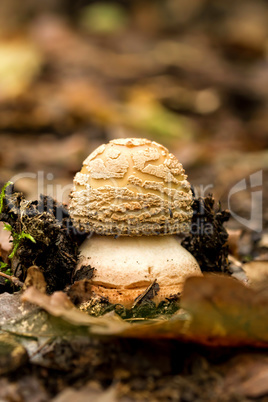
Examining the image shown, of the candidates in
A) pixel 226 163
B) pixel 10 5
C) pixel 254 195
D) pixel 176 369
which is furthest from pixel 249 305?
pixel 10 5

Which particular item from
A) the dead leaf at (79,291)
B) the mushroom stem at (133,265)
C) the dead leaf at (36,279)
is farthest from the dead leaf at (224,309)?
the mushroom stem at (133,265)

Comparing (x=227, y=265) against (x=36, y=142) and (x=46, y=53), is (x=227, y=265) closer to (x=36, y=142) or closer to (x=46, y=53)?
(x=36, y=142)

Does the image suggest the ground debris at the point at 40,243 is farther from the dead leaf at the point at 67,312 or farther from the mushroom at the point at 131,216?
the dead leaf at the point at 67,312

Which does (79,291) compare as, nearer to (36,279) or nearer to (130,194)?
(36,279)

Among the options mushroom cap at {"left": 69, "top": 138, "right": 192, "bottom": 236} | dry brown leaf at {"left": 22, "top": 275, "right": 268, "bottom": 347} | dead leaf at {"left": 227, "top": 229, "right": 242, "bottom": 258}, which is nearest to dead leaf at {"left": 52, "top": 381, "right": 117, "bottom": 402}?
dry brown leaf at {"left": 22, "top": 275, "right": 268, "bottom": 347}

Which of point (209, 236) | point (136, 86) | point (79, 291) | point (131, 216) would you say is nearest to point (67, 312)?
point (79, 291)
